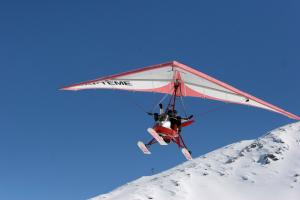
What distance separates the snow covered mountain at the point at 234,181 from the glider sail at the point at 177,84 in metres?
124

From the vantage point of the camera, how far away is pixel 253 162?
193 m

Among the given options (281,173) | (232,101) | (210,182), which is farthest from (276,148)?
(232,101)

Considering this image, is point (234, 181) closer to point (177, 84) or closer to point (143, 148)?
point (177, 84)

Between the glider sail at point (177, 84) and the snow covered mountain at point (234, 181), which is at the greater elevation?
the snow covered mountain at point (234, 181)

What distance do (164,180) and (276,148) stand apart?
52054 millimetres

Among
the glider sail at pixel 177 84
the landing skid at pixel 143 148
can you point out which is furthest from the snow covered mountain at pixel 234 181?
the landing skid at pixel 143 148

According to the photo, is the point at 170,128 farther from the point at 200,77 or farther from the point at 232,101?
the point at 232,101

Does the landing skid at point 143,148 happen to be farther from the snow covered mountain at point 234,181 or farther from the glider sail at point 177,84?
the snow covered mountain at point 234,181

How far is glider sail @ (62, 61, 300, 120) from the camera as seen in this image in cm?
2489

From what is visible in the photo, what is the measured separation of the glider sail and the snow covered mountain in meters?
124

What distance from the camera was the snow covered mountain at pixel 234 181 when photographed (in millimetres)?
153750

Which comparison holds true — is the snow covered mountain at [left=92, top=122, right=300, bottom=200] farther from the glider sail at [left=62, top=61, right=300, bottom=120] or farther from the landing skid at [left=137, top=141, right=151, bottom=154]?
the landing skid at [left=137, top=141, right=151, bottom=154]

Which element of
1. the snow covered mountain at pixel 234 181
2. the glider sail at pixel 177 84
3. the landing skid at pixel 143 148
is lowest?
the landing skid at pixel 143 148

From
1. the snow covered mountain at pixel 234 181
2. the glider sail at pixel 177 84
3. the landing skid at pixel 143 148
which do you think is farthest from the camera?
the snow covered mountain at pixel 234 181
